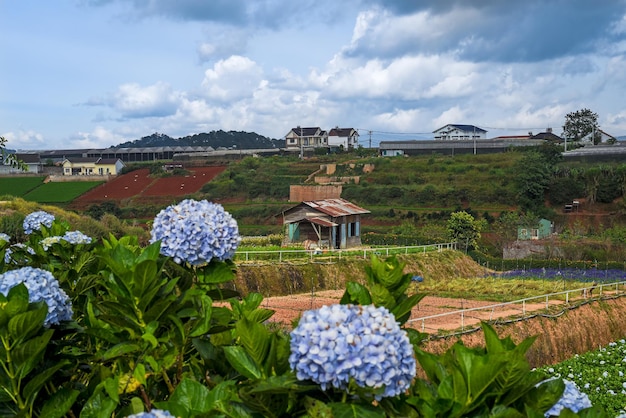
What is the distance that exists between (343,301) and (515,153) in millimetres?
56395

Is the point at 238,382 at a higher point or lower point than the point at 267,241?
higher

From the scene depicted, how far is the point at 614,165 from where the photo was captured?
4716cm

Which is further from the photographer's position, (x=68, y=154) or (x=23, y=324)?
(x=68, y=154)

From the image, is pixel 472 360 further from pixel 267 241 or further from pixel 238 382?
pixel 267 241

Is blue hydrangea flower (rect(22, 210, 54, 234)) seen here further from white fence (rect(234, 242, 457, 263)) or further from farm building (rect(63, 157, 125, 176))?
farm building (rect(63, 157, 125, 176))

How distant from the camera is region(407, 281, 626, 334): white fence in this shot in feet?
44.6

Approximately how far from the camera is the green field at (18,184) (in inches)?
2026

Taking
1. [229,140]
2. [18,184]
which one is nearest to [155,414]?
[18,184]

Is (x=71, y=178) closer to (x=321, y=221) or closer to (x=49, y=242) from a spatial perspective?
(x=321, y=221)

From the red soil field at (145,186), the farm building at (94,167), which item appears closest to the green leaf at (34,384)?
the red soil field at (145,186)

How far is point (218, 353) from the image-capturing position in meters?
2.53

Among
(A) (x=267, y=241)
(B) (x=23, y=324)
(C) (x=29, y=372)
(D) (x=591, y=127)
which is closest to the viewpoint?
(B) (x=23, y=324)

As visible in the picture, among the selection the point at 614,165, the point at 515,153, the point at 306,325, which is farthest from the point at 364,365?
the point at 515,153

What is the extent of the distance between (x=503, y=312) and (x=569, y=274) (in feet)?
34.1
